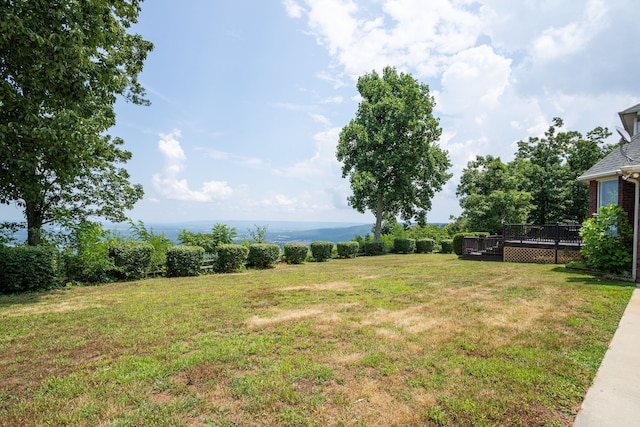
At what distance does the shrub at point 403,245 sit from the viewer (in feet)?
82.1

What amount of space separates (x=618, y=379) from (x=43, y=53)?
11.2 m

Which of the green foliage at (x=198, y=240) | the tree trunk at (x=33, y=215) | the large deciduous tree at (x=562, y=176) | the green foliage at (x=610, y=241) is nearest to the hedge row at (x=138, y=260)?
the green foliage at (x=198, y=240)

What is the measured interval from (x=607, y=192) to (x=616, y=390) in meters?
12.1

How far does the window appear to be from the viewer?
11297mm

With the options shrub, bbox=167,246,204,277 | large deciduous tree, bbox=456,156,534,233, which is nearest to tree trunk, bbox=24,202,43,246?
shrub, bbox=167,246,204,277

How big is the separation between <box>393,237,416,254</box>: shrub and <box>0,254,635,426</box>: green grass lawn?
17924 millimetres

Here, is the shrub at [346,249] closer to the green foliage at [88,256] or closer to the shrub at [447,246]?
→ the shrub at [447,246]

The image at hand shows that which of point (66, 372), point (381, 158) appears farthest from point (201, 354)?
point (381, 158)

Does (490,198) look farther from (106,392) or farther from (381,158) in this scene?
(106,392)

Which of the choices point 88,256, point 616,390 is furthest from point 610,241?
point 88,256

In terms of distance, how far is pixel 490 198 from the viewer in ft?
80.8

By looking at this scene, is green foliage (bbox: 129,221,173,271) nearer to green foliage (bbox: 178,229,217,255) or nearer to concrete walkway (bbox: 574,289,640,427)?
green foliage (bbox: 178,229,217,255)

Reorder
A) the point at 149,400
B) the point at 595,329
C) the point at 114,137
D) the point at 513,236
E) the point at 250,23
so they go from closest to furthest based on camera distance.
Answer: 1. the point at 149,400
2. the point at 595,329
3. the point at 250,23
4. the point at 513,236
5. the point at 114,137

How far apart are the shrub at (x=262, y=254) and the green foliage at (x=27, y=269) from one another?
719 centimetres
